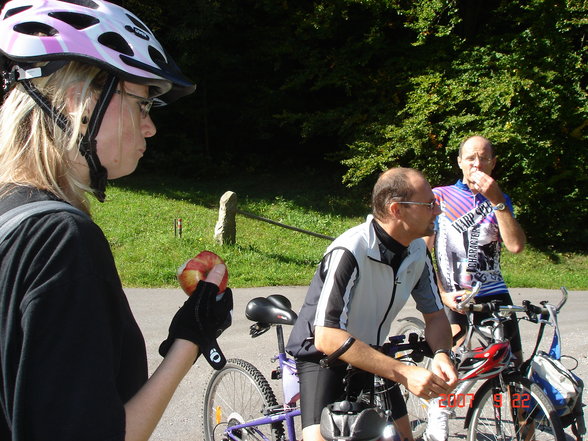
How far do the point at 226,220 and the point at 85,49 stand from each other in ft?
29.6

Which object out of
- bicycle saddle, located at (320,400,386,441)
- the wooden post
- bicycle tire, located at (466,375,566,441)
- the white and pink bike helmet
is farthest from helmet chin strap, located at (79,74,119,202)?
the wooden post

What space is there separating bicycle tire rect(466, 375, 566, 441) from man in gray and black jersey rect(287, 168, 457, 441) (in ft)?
2.68

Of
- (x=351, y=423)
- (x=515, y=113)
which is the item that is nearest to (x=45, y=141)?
(x=351, y=423)

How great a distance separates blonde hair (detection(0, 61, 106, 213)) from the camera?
51.9 inches

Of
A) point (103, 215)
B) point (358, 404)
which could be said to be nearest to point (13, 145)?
point (358, 404)

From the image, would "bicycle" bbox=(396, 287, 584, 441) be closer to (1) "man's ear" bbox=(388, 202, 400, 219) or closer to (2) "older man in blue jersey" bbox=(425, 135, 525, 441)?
(2) "older man in blue jersey" bbox=(425, 135, 525, 441)

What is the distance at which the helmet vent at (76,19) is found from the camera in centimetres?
156

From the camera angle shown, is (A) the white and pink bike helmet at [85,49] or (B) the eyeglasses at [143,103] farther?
(B) the eyeglasses at [143,103]

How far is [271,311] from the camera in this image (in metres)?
3.40

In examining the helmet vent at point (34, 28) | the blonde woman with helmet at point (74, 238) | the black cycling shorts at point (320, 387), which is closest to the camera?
the blonde woman with helmet at point (74, 238)

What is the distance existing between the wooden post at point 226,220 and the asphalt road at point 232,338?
2.17 meters

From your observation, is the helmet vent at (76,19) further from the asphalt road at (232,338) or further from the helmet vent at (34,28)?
the asphalt road at (232,338)

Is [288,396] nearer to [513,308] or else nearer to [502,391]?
[502,391]

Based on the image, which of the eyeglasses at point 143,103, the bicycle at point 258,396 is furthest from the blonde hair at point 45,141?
the bicycle at point 258,396
